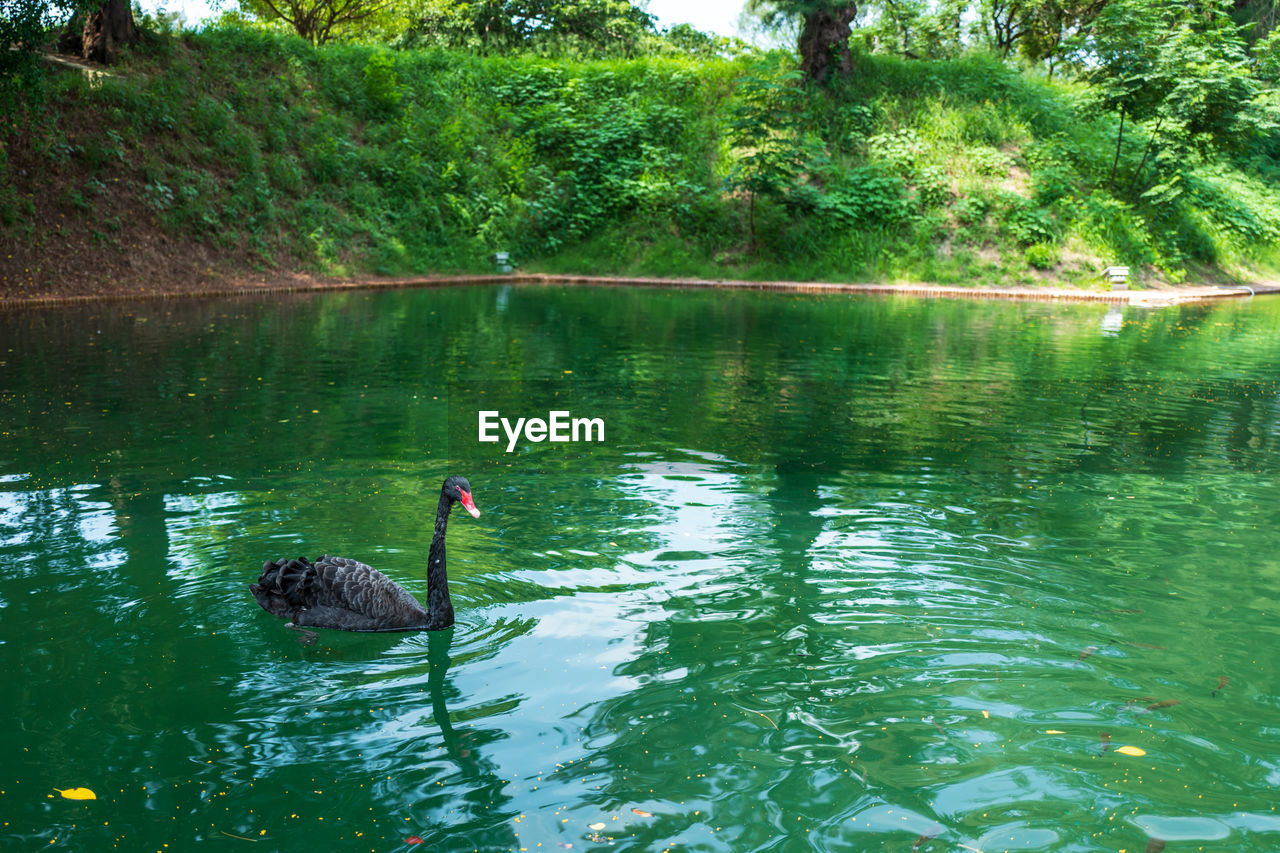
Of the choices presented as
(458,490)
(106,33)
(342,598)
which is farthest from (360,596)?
(106,33)

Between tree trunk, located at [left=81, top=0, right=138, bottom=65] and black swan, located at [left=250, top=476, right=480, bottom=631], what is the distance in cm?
2408

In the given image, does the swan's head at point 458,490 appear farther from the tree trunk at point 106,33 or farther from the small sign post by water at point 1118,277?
the tree trunk at point 106,33

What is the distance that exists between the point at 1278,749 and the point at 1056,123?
30.4m

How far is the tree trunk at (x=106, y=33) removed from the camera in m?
24.4

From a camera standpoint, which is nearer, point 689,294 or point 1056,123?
point 689,294

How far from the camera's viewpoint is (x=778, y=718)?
4.59m

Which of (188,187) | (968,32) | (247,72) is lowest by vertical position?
(188,187)

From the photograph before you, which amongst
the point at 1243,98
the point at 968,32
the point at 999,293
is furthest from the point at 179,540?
the point at 968,32

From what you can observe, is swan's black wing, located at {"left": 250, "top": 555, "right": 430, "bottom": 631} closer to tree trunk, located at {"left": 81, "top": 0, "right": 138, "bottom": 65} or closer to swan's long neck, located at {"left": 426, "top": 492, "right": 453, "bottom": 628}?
swan's long neck, located at {"left": 426, "top": 492, "right": 453, "bottom": 628}

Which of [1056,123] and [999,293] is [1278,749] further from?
[1056,123]

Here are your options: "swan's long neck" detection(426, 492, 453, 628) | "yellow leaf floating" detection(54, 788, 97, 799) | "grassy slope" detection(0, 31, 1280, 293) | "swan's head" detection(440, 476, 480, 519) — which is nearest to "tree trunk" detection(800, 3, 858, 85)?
"grassy slope" detection(0, 31, 1280, 293)

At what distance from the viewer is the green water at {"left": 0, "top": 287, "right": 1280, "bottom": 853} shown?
154 inches

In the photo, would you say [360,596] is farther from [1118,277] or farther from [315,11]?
[315,11]

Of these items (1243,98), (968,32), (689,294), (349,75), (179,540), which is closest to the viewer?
(179,540)
